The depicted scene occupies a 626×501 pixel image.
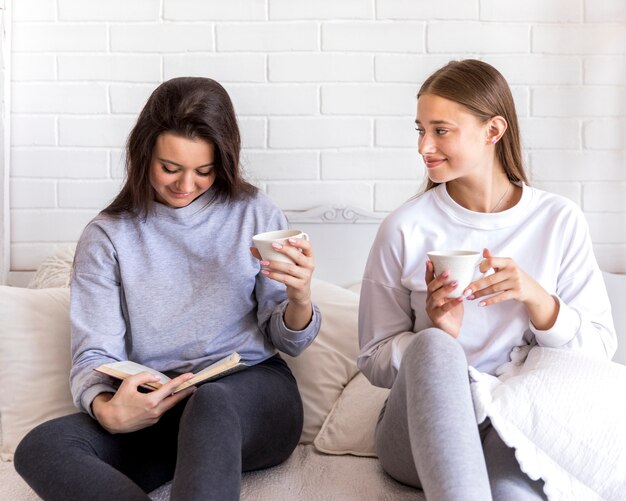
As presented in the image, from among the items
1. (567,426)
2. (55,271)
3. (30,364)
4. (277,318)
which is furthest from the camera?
(55,271)

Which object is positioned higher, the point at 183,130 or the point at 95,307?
the point at 183,130

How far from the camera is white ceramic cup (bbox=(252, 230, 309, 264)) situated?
1.36 metres

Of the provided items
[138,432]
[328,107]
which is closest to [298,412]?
[138,432]

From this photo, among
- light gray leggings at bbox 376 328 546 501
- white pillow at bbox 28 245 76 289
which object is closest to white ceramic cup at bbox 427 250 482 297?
light gray leggings at bbox 376 328 546 501

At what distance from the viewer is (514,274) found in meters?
1.36

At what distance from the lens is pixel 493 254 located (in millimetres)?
1540

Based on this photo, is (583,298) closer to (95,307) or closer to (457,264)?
(457,264)

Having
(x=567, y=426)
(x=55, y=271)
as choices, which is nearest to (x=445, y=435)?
(x=567, y=426)

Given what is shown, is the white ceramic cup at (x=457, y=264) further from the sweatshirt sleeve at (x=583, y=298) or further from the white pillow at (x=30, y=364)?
the white pillow at (x=30, y=364)

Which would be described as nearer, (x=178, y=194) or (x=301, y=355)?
(x=178, y=194)

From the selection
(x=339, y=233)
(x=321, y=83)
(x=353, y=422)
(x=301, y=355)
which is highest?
(x=321, y=83)

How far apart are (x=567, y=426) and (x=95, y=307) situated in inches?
36.0

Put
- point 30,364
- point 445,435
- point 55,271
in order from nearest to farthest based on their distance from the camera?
point 445,435 < point 30,364 < point 55,271

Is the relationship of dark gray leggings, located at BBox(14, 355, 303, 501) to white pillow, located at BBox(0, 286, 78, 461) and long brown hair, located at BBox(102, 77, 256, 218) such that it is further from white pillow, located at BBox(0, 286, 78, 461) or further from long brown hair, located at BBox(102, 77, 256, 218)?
long brown hair, located at BBox(102, 77, 256, 218)
